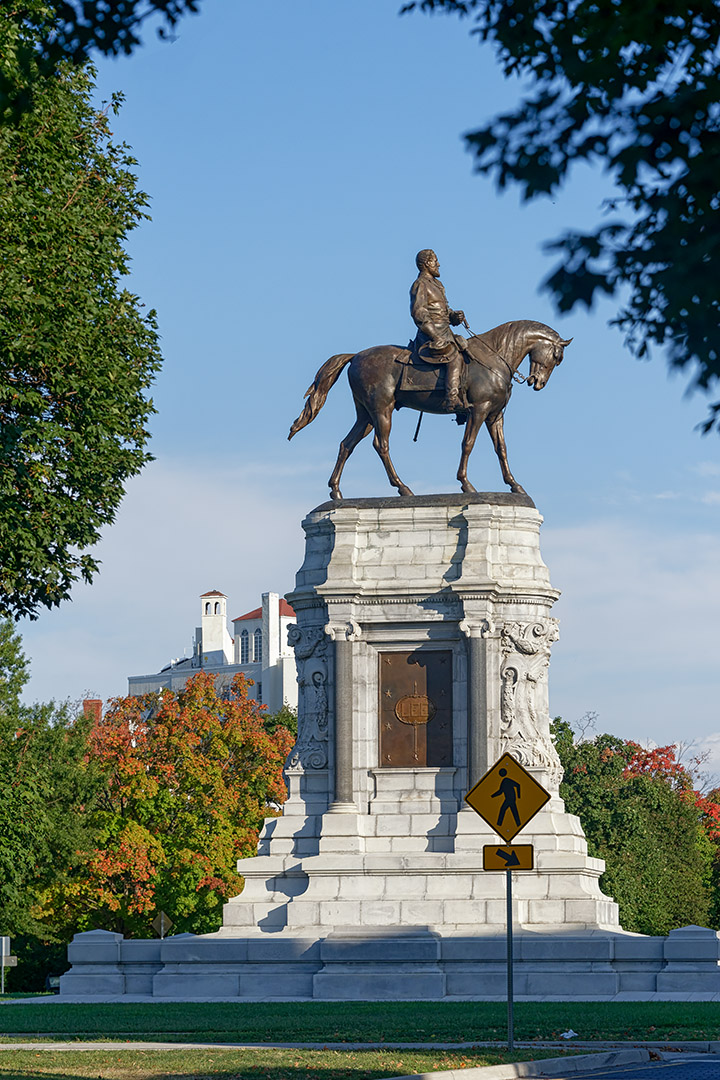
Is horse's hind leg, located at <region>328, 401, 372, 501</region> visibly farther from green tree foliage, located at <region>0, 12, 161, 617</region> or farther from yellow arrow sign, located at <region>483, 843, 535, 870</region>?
yellow arrow sign, located at <region>483, 843, 535, 870</region>

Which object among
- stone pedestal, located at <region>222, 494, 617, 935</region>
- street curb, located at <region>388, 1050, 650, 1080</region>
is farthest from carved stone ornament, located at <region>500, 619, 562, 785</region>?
street curb, located at <region>388, 1050, 650, 1080</region>

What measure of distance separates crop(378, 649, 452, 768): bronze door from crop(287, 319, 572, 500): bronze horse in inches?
160

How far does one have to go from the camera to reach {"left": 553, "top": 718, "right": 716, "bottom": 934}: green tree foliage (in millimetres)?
67875

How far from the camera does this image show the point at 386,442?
3850cm

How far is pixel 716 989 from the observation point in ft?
102

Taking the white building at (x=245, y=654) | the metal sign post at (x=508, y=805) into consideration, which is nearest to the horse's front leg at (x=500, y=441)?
the metal sign post at (x=508, y=805)

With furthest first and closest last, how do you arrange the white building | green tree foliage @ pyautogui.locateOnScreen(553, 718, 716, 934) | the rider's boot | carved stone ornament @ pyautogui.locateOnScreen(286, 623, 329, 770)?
the white building < green tree foliage @ pyautogui.locateOnScreen(553, 718, 716, 934) < the rider's boot < carved stone ornament @ pyautogui.locateOnScreen(286, 623, 329, 770)

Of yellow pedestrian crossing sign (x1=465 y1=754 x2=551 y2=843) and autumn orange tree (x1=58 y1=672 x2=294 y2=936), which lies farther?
autumn orange tree (x1=58 y1=672 x2=294 y2=936)

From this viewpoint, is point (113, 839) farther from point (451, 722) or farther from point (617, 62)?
point (617, 62)

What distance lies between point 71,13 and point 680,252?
5.00 meters

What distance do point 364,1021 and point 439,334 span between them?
17.6 m

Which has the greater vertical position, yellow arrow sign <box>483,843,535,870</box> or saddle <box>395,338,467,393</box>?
saddle <box>395,338,467,393</box>

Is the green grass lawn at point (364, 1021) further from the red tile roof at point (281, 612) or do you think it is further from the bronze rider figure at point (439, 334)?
the red tile roof at point (281, 612)

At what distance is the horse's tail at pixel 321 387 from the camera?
39.2 metres
